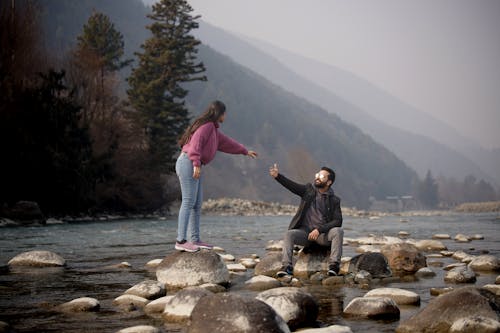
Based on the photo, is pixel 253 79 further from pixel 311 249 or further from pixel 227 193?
pixel 311 249

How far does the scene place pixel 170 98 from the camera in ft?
161

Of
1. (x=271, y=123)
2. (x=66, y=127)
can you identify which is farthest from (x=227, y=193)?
(x=66, y=127)

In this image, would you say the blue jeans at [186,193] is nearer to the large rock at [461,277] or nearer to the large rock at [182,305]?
the large rock at [182,305]

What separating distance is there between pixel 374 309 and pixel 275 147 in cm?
14326

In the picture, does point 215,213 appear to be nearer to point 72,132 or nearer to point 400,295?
point 72,132

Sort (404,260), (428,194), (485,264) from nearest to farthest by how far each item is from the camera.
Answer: (485,264), (404,260), (428,194)

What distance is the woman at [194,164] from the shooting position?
326 inches

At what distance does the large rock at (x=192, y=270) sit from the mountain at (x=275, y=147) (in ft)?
343

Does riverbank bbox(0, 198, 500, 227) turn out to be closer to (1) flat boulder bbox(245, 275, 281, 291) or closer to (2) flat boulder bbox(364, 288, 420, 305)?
(1) flat boulder bbox(245, 275, 281, 291)

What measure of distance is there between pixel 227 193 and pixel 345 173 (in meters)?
51.0

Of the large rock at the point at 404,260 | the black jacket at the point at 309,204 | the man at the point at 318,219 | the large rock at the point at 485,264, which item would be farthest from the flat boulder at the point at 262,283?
the large rock at the point at 485,264

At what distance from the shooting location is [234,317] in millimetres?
4488

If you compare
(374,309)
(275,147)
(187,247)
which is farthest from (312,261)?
(275,147)

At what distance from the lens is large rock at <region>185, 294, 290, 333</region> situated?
441cm
